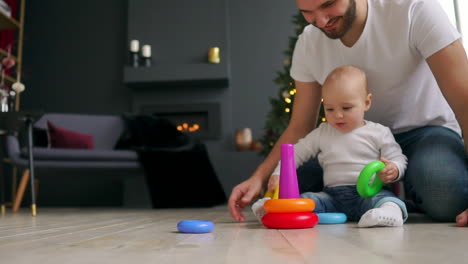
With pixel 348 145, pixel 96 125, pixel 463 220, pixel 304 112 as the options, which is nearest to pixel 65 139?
pixel 96 125

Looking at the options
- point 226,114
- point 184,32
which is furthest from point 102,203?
point 184,32

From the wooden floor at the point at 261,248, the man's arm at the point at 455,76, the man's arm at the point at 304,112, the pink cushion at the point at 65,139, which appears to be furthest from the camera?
the pink cushion at the point at 65,139

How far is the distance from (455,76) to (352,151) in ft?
1.17

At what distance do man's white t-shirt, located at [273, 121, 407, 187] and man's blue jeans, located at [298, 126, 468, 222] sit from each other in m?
0.06

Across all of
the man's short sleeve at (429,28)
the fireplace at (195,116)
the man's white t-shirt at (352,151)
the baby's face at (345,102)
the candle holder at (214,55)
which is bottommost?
the man's white t-shirt at (352,151)

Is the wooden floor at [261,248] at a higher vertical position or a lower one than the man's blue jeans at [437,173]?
lower

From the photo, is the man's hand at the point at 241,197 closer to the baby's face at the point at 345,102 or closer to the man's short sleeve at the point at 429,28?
the baby's face at the point at 345,102

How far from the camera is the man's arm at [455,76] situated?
1204mm

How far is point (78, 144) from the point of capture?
3.53 m

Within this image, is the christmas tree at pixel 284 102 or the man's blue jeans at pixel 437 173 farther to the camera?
the christmas tree at pixel 284 102

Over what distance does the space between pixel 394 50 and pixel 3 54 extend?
3.75m

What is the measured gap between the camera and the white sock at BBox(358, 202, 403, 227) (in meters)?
1.08

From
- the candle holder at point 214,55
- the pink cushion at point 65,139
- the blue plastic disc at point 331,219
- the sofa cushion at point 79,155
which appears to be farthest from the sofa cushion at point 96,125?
the blue plastic disc at point 331,219

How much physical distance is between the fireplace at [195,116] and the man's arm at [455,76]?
11.2 feet
